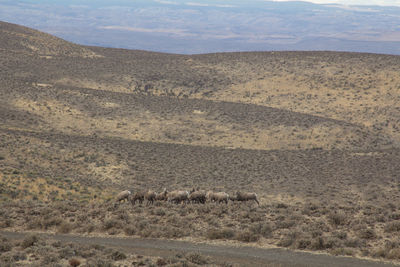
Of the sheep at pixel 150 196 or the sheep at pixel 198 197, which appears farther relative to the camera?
the sheep at pixel 150 196

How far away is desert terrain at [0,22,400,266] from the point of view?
60.6 feet

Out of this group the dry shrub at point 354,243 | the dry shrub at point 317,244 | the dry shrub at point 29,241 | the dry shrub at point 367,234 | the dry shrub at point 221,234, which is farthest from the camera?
the dry shrub at point 221,234

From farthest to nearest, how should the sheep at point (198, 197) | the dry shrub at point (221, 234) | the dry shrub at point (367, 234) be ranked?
the sheep at point (198, 197)
the dry shrub at point (221, 234)
the dry shrub at point (367, 234)

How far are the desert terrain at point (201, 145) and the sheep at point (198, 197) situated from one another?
1371 millimetres

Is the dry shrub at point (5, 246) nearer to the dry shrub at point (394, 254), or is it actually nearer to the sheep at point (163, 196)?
the sheep at point (163, 196)

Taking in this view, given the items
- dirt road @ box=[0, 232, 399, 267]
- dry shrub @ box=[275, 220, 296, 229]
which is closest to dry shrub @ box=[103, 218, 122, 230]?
dirt road @ box=[0, 232, 399, 267]

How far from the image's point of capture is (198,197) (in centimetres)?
2341

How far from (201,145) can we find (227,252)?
123ft

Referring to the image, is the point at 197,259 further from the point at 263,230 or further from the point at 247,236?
the point at 263,230

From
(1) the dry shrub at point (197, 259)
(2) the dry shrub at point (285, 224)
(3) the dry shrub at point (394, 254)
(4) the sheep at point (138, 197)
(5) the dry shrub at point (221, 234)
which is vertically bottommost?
(4) the sheep at point (138, 197)

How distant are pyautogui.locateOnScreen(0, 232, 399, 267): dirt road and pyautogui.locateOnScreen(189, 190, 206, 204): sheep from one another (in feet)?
21.1

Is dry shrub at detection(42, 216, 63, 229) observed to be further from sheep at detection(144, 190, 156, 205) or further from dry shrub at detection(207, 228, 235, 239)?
dry shrub at detection(207, 228, 235, 239)

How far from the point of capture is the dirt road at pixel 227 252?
14.3 meters

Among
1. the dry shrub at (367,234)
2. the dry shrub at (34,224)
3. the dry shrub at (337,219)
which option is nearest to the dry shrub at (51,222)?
the dry shrub at (34,224)
